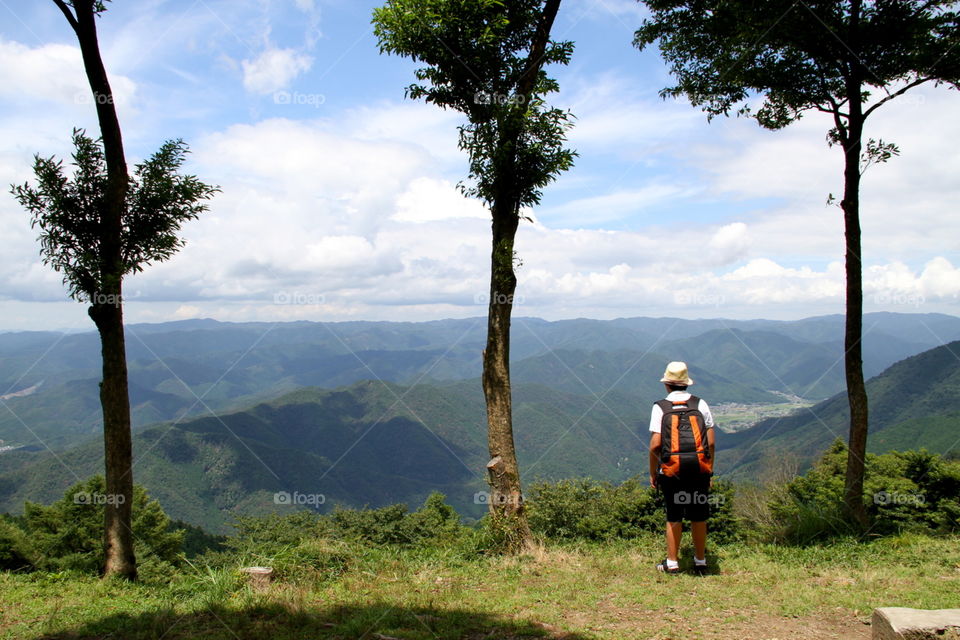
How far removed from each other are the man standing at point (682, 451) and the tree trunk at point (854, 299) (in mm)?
3546

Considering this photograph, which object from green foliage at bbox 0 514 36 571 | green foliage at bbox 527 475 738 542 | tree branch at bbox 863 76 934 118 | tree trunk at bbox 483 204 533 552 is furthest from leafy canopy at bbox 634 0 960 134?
green foliage at bbox 0 514 36 571

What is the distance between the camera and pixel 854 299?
7.80 meters

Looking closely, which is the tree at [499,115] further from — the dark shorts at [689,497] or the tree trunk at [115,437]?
the tree trunk at [115,437]

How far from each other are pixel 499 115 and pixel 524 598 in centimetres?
597

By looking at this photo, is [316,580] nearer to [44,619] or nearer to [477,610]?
[477,610]

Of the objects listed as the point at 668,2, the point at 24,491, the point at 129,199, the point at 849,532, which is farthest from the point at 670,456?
the point at 24,491

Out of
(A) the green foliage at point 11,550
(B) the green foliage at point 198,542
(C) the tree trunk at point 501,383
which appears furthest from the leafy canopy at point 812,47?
(B) the green foliage at point 198,542

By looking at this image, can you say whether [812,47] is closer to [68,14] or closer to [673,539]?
[673,539]

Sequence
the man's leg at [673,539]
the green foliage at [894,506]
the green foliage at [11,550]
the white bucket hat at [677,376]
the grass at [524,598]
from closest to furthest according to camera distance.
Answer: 1. the grass at [524,598]
2. the white bucket hat at [677,376]
3. the man's leg at [673,539]
4. the green foliage at [894,506]
5. the green foliage at [11,550]

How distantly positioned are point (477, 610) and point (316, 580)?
1.97 m

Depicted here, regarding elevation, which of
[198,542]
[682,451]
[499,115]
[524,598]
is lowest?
[198,542]

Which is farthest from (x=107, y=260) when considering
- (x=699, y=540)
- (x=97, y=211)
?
(x=699, y=540)

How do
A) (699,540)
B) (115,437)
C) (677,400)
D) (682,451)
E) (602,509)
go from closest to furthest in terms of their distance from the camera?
1. (682,451)
2. (677,400)
3. (699,540)
4. (115,437)
5. (602,509)

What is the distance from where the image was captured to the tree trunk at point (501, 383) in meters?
7.23
